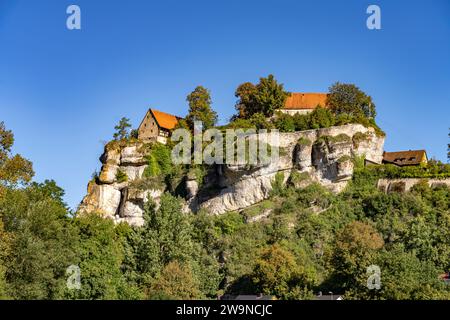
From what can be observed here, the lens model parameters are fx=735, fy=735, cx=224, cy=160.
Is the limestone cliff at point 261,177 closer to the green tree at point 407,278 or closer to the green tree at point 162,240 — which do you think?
the green tree at point 162,240

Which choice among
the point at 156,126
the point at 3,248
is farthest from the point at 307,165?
the point at 3,248

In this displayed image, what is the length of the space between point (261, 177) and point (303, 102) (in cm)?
1280

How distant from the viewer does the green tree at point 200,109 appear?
73500 millimetres

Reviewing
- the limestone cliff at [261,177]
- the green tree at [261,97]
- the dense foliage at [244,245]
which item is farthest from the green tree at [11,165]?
the green tree at [261,97]

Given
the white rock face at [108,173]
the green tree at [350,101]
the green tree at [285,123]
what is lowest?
the white rock face at [108,173]

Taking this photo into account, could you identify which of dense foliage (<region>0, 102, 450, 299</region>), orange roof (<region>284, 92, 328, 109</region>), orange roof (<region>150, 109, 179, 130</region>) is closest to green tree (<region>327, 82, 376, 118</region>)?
orange roof (<region>284, 92, 328, 109</region>)

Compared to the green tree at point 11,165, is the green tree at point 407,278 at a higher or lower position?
lower

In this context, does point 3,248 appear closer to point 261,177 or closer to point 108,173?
point 108,173

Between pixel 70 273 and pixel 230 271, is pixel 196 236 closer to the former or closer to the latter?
pixel 230 271

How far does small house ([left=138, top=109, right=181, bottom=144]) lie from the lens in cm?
7412

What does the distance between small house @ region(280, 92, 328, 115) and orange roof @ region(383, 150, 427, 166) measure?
823 cm

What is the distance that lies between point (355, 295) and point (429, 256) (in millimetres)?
9130

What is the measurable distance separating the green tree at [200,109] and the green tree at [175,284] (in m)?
27.2
